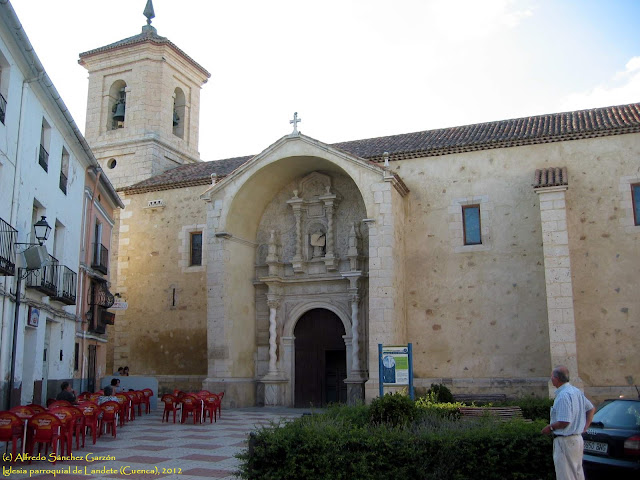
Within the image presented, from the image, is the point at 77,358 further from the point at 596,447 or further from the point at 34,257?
the point at 596,447

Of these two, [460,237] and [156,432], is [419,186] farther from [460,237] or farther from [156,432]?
[156,432]

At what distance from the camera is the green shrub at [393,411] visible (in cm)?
940

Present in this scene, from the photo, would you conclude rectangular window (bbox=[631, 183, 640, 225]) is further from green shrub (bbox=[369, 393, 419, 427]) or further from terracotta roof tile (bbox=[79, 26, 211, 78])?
terracotta roof tile (bbox=[79, 26, 211, 78])

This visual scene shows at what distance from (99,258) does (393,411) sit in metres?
12.5

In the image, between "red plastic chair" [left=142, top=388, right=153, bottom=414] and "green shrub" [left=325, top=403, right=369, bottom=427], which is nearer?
"green shrub" [left=325, top=403, right=369, bottom=427]

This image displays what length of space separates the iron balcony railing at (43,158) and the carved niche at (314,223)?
309 inches

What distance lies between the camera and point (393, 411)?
948 cm

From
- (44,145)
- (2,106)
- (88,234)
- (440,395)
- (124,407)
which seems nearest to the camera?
(2,106)

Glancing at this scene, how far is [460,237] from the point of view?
60.1ft

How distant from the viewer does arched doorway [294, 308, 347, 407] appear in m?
19.6

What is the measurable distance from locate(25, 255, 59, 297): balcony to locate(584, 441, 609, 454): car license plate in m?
10.2

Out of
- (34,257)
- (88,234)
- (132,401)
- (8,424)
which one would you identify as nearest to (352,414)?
(8,424)

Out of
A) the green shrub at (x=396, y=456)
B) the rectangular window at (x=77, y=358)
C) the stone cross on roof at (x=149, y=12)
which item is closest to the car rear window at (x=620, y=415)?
A: the green shrub at (x=396, y=456)

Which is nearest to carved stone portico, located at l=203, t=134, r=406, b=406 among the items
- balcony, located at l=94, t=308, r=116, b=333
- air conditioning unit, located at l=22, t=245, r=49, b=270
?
balcony, located at l=94, t=308, r=116, b=333
